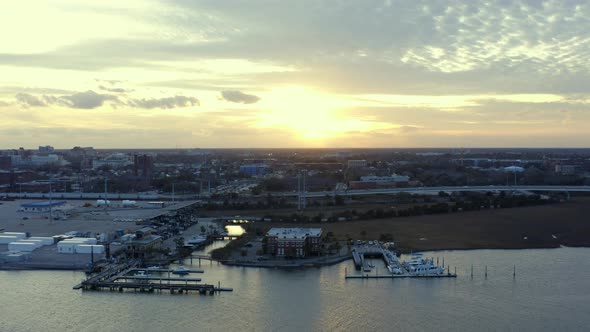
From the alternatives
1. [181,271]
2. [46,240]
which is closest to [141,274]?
[181,271]

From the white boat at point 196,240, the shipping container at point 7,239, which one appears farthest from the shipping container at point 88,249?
the shipping container at point 7,239

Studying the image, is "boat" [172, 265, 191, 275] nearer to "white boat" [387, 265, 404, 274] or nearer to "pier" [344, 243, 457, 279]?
"pier" [344, 243, 457, 279]

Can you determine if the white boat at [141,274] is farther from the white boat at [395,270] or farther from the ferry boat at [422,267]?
the ferry boat at [422,267]

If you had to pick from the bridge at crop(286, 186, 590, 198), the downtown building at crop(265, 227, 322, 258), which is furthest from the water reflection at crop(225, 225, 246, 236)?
the bridge at crop(286, 186, 590, 198)

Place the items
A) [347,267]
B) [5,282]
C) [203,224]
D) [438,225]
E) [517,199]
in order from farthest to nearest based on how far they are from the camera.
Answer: [517,199]
[203,224]
[438,225]
[347,267]
[5,282]

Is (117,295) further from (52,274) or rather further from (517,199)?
(517,199)

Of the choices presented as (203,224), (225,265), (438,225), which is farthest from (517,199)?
(225,265)
